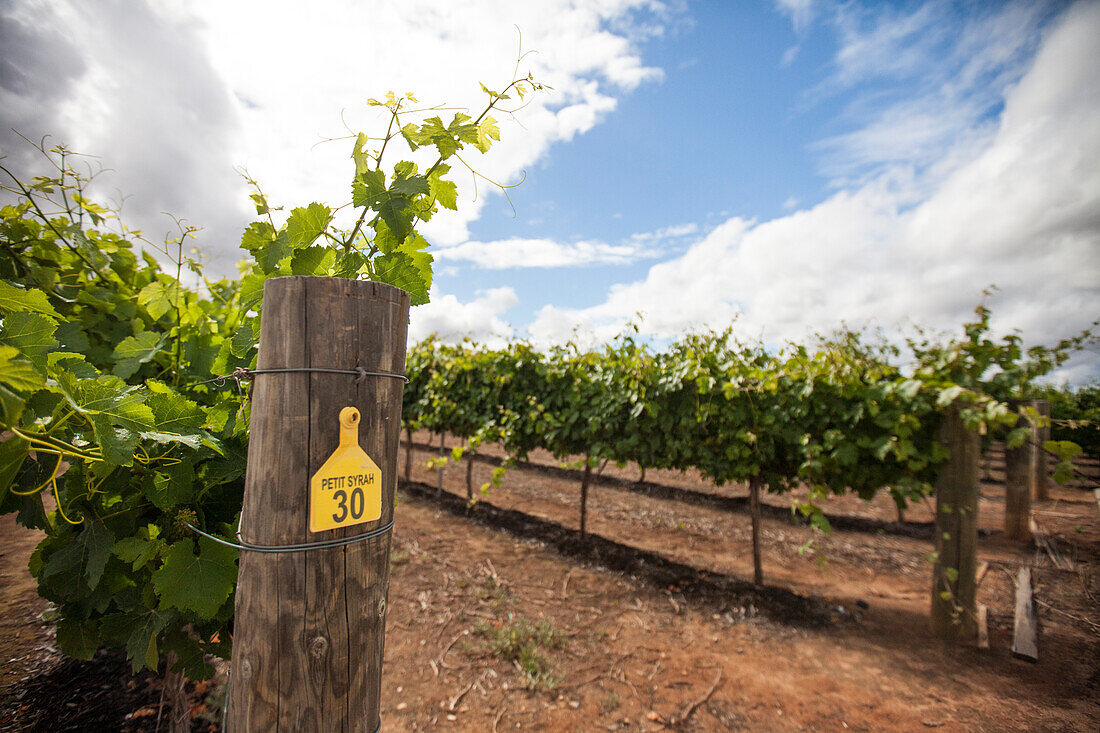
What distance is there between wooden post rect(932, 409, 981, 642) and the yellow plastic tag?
188 inches

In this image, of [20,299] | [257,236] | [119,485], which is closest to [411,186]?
[257,236]

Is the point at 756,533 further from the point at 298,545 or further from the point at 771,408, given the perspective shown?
the point at 298,545

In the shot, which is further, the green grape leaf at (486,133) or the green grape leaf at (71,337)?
the green grape leaf at (71,337)

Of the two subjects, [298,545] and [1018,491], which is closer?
[298,545]

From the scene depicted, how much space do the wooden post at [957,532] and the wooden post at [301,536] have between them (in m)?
4.82

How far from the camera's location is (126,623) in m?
1.48

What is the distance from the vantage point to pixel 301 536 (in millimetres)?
1032

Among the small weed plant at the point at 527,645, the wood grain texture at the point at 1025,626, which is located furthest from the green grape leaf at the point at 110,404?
the wood grain texture at the point at 1025,626

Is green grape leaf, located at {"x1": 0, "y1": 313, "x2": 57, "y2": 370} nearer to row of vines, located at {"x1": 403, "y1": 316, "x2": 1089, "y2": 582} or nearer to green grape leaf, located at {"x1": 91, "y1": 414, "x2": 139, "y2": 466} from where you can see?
green grape leaf, located at {"x1": 91, "y1": 414, "x2": 139, "y2": 466}

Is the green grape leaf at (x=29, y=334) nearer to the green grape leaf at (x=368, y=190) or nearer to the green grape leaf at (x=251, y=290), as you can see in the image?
the green grape leaf at (x=251, y=290)

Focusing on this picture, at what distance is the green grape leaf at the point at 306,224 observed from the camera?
50.7 inches

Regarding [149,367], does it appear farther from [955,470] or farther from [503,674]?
[955,470]

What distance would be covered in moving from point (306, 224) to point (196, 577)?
985 millimetres

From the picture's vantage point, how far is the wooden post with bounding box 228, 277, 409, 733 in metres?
1.03
